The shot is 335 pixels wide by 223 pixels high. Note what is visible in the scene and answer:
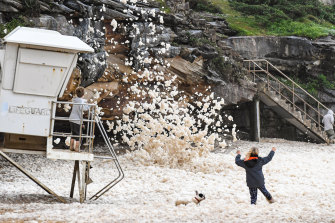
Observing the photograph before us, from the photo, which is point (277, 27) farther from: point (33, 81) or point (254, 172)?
point (33, 81)

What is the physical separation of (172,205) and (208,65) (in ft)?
40.0

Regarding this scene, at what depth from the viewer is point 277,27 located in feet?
90.7

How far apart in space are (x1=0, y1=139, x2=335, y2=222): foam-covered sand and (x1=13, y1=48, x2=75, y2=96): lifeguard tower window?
6.43 feet

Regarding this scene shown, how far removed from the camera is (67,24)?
13.9 meters

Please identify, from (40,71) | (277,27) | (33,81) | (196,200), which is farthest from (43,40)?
(277,27)

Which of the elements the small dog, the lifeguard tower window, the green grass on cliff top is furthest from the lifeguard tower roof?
the green grass on cliff top

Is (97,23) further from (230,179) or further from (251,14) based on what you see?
(251,14)

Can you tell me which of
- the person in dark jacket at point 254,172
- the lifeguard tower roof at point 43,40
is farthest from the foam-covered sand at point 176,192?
the lifeguard tower roof at point 43,40

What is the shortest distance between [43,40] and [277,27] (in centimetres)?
2229

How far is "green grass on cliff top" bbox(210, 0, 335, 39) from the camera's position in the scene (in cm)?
2631

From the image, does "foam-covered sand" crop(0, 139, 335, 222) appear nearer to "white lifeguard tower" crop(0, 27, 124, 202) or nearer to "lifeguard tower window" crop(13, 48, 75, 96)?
"white lifeguard tower" crop(0, 27, 124, 202)

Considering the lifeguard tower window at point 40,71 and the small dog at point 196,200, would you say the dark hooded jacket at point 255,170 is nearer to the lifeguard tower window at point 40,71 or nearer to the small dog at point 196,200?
the small dog at point 196,200

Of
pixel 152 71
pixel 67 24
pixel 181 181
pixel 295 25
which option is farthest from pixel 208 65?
pixel 295 25

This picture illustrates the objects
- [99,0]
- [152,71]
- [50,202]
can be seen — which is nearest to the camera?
[50,202]
